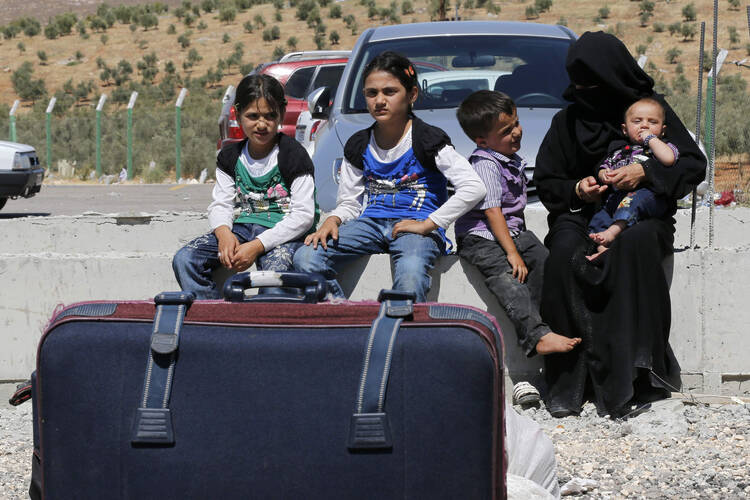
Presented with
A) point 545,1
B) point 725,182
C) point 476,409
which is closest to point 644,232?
point 476,409

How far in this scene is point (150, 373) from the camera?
2.66 m

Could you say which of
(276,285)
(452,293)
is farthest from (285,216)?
(276,285)

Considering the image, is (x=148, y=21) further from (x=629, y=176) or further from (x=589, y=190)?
(x=629, y=176)

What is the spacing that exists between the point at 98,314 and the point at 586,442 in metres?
2.15

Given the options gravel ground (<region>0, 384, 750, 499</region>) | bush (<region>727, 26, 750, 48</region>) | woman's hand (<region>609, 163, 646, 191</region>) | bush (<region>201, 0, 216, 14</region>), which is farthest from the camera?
bush (<region>201, 0, 216, 14</region>)

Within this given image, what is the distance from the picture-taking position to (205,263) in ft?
15.5

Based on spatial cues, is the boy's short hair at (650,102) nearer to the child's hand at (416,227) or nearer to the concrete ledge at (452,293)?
the concrete ledge at (452,293)

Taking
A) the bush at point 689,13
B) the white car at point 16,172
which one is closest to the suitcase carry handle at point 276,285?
the white car at point 16,172

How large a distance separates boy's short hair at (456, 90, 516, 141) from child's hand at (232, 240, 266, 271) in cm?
107

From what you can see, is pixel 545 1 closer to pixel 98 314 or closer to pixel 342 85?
pixel 342 85

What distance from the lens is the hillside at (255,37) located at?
157ft

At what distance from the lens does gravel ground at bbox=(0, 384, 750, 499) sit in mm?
3629

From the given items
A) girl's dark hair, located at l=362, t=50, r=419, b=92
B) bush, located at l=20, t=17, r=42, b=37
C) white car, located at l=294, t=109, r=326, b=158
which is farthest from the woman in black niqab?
bush, located at l=20, t=17, r=42, b=37

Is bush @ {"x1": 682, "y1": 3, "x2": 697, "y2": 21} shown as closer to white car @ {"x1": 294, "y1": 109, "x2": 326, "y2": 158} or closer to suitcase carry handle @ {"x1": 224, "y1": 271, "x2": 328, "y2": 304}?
white car @ {"x1": 294, "y1": 109, "x2": 326, "y2": 158}
